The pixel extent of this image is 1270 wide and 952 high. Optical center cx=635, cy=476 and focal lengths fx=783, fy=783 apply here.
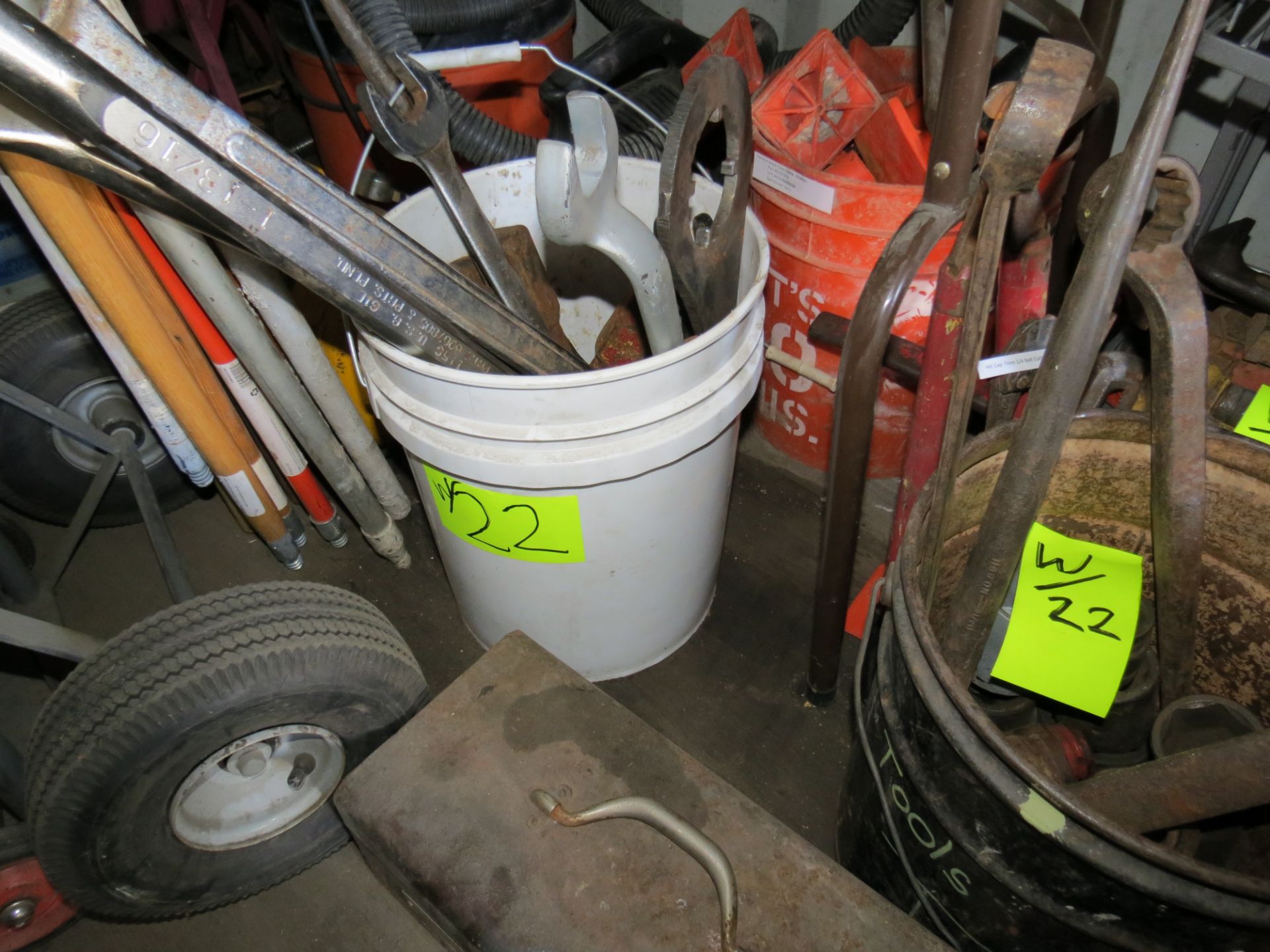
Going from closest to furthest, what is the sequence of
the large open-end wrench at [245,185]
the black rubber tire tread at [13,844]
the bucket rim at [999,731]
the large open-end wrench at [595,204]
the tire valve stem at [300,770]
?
the bucket rim at [999,731], the large open-end wrench at [245,185], the large open-end wrench at [595,204], the black rubber tire tread at [13,844], the tire valve stem at [300,770]

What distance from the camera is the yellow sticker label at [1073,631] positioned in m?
0.64

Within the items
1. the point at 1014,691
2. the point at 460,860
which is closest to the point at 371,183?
the point at 460,860

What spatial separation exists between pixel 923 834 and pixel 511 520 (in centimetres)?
49

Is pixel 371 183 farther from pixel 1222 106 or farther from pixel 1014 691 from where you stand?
pixel 1222 106

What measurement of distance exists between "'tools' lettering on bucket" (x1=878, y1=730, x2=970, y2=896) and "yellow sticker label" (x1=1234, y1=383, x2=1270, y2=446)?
45 centimetres

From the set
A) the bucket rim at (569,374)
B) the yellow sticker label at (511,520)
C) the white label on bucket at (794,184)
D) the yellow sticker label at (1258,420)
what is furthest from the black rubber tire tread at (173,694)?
the yellow sticker label at (1258,420)

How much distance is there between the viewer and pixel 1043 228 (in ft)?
3.01

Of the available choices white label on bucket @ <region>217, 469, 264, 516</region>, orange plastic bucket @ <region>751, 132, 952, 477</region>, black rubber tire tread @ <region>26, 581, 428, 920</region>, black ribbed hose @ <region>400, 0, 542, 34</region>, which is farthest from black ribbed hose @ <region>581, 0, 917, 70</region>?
black rubber tire tread @ <region>26, 581, 428, 920</region>

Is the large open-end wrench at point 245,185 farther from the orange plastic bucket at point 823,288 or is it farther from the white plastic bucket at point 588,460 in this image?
the orange plastic bucket at point 823,288

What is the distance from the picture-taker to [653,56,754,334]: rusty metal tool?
0.72 metres

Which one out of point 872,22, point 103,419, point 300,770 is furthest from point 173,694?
point 872,22

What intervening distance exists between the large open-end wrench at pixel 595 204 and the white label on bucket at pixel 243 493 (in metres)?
0.64

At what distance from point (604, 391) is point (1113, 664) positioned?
0.49 meters

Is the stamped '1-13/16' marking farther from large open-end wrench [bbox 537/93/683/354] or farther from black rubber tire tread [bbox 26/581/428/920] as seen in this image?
black rubber tire tread [bbox 26/581/428/920]
